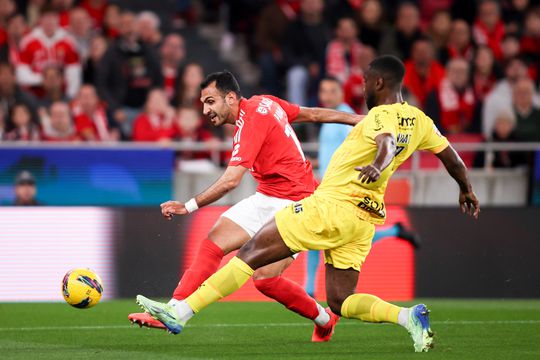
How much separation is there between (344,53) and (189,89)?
258cm

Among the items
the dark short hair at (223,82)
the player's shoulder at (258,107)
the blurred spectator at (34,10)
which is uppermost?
the blurred spectator at (34,10)

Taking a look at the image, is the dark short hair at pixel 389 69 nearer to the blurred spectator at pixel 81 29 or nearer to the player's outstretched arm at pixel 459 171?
the player's outstretched arm at pixel 459 171

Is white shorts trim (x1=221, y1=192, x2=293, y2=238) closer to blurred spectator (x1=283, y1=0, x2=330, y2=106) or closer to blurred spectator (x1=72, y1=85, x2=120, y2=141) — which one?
blurred spectator (x1=72, y1=85, x2=120, y2=141)

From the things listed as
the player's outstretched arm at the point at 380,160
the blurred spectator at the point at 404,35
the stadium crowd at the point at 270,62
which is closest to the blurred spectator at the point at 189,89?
the stadium crowd at the point at 270,62

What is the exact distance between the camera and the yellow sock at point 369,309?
26.1 feet

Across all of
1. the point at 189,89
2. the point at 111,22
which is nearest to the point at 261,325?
the point at 189,89

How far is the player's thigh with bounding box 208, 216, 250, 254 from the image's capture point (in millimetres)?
9094

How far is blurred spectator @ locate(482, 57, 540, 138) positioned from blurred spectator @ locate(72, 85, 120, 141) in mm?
5425

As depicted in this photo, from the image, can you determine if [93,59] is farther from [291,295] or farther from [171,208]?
[171,208]

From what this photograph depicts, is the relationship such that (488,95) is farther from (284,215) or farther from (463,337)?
(284,215)

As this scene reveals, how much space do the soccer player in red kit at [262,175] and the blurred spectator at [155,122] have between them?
19.4ft

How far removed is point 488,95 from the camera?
56.1ft

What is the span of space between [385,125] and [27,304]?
578 centimetres

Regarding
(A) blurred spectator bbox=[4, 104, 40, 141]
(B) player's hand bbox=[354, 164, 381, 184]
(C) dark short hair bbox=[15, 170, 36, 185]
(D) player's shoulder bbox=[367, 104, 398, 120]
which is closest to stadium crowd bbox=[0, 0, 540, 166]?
(A) blurred spectator bbox=[4, 104, 40, 141]
